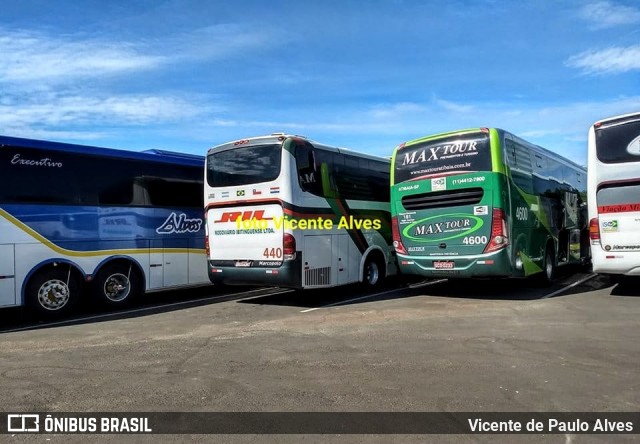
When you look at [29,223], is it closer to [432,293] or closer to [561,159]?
[432,293]

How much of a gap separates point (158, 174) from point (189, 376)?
6915mm

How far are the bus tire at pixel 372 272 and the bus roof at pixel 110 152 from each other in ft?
15.4

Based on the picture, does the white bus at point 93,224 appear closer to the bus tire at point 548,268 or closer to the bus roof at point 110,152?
the bus roof at point 110,152

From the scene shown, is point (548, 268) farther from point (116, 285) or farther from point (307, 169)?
point (116, 285)

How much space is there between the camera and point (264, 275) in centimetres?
1076

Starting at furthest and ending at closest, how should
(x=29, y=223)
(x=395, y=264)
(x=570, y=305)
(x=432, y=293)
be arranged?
(x=395, y=264)
(x=432, y=293)
(x=570, y=305)
(x=29, y=223)

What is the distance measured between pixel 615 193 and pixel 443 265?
3628mm

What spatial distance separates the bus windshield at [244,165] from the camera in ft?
35.0

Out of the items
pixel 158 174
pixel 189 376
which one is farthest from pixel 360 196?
pixel 189 376

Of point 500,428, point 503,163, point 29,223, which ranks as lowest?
point 500,428

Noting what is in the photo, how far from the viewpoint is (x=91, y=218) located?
10.6m

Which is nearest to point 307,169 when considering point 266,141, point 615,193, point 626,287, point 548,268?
point 266,141

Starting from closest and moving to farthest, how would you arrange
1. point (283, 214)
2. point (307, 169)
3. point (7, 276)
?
point (7, 276) < point (283, 214) < point (307, 169)

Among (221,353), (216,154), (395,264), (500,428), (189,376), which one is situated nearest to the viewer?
(500,428)
